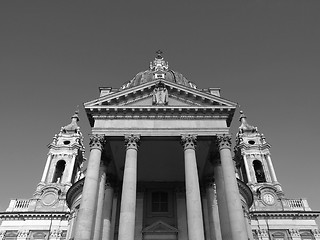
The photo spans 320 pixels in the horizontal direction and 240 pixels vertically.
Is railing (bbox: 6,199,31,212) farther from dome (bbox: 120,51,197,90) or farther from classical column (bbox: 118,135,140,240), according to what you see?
classical column (bbox: 118,135,140,240)

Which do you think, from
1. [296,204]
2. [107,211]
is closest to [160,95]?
[107,211]

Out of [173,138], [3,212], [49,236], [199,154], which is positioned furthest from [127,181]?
[3,212]

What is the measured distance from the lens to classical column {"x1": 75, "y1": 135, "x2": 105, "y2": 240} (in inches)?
677

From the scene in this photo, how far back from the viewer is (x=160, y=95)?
2231 centimetres

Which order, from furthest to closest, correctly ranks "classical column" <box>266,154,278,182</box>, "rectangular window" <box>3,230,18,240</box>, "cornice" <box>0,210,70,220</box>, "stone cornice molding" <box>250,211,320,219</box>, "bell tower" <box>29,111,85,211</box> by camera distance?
"classical column" <box>266,154,278,182</box>
"bell tower" <box>29,111,85,211</box>
"stone cornice molding" <box>250,211,320,219</box>
"cornice" <box>0,210,70,220</box>
"rectangular window" <box>3,230,18,240</box>

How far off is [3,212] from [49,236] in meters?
6.46

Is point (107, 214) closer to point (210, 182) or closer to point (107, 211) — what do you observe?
point (107, 211)

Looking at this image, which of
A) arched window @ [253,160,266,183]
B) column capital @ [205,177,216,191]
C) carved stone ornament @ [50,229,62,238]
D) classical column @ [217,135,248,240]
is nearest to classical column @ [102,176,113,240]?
column capital @ [205,177,216,191]

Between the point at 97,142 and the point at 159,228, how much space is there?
8437 millimetres

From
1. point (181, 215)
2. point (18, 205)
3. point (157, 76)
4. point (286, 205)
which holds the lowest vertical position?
point (181, 215)

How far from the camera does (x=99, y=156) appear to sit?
2000 cm

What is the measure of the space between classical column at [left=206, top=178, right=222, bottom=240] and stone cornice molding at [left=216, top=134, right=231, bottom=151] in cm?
490

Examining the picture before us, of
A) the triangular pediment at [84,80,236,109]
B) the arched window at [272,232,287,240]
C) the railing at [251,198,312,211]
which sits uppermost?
the railing at [251,198,312,211]

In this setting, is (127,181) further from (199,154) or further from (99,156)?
(199,154)
